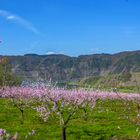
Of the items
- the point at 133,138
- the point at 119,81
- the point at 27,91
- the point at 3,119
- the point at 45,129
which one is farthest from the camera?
the point at 27,91

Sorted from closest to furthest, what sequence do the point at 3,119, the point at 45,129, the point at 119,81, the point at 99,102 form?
the point at 119,81
the point at 45,129
the point at 3,119
the point at 99,102

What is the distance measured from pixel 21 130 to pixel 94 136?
5.73 metres

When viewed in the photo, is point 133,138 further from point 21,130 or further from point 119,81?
point 119,81

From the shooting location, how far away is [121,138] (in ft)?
97.0

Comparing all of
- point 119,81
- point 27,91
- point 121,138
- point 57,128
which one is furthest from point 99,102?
point 119,81

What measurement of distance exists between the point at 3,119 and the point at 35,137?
42.3ft

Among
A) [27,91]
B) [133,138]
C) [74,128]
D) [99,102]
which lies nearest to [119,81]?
[133,138]

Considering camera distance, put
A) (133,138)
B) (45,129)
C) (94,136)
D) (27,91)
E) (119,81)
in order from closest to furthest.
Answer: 1. (119,81)
2. (133,138)
3. (94,136)
4. (45,129)
5. (27,91)

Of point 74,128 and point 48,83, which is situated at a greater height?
point 48,83

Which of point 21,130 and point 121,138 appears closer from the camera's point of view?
point 121,138

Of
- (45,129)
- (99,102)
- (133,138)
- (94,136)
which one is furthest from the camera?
(99,102)

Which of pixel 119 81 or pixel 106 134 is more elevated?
pixel 119 81

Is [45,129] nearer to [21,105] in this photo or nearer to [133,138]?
[133,138]

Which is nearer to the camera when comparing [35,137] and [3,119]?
[35,137]
